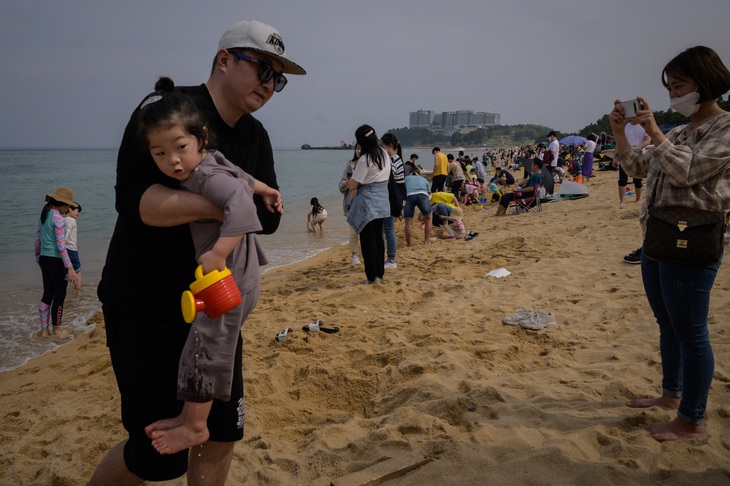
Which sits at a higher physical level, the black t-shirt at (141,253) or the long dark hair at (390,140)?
the long dark hair at (390,140)

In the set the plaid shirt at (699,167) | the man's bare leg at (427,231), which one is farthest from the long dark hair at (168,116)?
the man's bare leg at (427,231)

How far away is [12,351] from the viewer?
5492 mm

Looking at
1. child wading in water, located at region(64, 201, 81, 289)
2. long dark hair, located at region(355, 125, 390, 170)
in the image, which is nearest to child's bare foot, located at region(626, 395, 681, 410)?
long dark hair, located at region(355, 125, 390, 170)

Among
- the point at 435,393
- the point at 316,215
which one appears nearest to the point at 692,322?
the point at 435,393

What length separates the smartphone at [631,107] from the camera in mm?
2422

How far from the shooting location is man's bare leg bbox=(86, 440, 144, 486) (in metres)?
1.69

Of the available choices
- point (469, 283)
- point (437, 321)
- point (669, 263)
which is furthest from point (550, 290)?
point (669, 263)

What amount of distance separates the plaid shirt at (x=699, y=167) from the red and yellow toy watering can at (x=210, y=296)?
2.01m

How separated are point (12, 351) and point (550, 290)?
241 inches

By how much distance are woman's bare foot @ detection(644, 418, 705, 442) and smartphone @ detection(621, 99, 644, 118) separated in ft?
5.06

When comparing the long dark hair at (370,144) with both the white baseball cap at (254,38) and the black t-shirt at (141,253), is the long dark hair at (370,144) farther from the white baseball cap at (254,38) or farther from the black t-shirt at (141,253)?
the black t-shirt at (141,253)

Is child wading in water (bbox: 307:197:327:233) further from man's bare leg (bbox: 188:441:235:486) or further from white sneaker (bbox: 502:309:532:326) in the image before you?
man's bare leg (bbox: 188:441:235:486)

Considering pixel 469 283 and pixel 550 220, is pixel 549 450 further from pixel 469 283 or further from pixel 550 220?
pixel 550 220

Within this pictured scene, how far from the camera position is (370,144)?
5.79 meters
